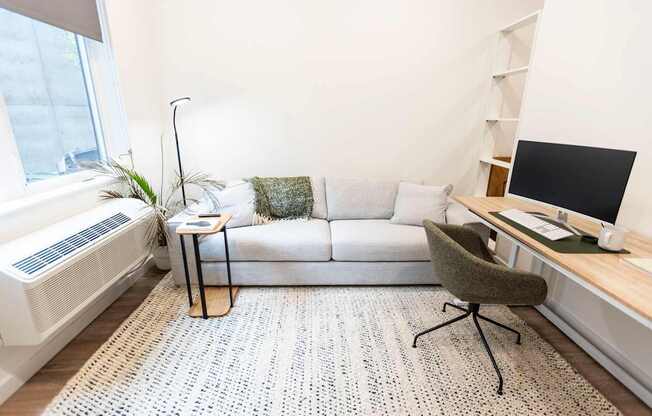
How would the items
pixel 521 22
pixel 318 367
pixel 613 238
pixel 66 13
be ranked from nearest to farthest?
pixel 613 238
pixel 318 367
pixel 66 13
pixel 521 22

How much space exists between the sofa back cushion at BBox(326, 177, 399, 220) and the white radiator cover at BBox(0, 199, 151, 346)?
1.64m

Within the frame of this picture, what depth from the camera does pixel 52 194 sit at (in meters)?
1.92

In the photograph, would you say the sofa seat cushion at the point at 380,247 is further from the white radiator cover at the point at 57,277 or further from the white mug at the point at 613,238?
the white radiator cover at the point at 57,277


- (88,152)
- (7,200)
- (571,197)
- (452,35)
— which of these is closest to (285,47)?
(452,35)

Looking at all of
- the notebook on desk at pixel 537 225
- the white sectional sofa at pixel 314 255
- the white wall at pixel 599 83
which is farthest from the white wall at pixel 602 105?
the white sectional sofa at pixel 314 255

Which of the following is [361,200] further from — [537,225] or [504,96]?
[504,96]

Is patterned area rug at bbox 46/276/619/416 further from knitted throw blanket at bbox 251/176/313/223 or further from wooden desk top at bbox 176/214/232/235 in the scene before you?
knitted throw blanket at bbox 251/176/313/223

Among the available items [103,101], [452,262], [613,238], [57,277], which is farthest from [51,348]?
[613,238]

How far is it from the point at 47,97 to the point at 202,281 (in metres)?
1.59

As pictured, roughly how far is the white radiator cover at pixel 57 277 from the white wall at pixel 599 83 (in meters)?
3.13

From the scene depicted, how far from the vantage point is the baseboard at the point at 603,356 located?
1592 mm

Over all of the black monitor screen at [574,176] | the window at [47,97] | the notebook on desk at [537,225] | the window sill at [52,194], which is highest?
the window at [47,97]

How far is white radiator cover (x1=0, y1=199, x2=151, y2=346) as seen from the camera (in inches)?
57.0

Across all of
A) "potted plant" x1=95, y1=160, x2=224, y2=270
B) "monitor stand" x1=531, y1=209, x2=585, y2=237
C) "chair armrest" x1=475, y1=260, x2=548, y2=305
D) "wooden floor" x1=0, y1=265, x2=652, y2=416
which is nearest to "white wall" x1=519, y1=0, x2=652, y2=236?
"monitor stand" x1=531, y1=209, x2=585, y2=237
